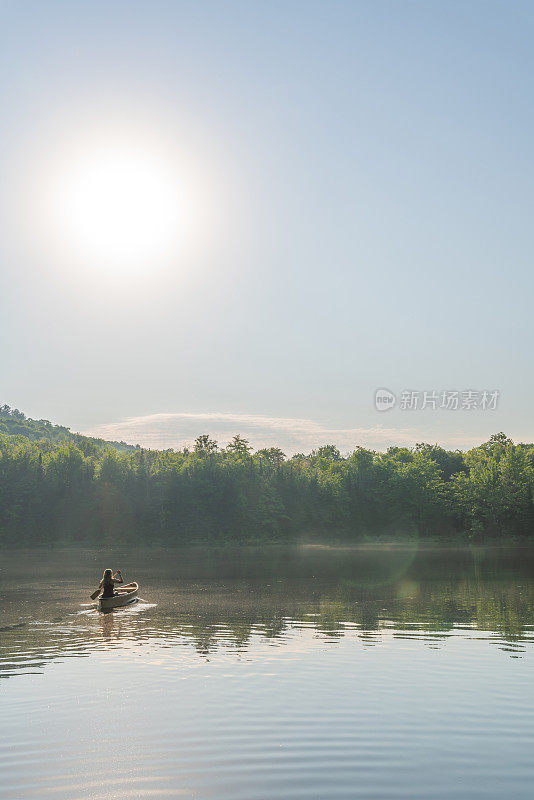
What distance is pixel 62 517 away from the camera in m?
130

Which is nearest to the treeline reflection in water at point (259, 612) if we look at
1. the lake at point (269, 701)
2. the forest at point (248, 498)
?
the lake at point (269, 701)

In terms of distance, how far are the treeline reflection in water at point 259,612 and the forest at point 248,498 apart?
68846mm

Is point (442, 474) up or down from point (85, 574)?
up

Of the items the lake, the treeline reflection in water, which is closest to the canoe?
the treeline reflection in water

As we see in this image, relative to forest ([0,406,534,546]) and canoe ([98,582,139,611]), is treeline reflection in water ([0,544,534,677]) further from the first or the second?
forest ([0,406,534,546])

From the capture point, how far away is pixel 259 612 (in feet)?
118

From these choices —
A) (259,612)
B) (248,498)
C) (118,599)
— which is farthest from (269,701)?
(248,498)

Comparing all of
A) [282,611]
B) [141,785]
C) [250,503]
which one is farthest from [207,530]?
[141,785]

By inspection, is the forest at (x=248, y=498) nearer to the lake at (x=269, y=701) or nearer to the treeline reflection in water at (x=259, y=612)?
the treeline reflection in water at (x=259, y=612)

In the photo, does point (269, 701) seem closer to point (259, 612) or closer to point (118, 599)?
point (259, 612)

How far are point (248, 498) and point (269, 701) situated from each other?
408 feet

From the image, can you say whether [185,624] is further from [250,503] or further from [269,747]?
[250,503]

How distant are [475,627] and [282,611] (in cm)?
1024

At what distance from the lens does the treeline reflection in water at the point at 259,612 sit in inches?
1058
